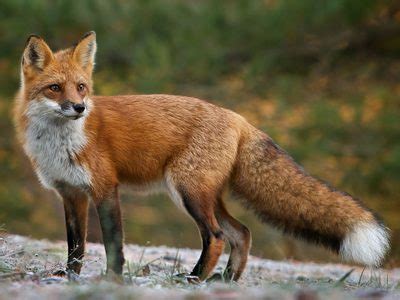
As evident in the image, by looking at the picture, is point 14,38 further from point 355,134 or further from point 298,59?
point 355,134

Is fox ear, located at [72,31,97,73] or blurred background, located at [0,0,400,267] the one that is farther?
blurred background, located at [0,0,400,267]

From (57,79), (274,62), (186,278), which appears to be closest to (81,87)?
(57,79)

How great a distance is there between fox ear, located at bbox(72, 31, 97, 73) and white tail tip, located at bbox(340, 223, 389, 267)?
2599 mm

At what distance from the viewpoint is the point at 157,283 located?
16.6 feet

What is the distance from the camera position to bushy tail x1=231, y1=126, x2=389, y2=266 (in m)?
5.79

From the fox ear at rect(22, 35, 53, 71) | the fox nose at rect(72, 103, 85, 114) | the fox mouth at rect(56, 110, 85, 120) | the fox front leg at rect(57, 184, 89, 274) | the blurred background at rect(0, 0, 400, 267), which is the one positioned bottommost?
the fox front leg at rect(57, 184, 89, 274)

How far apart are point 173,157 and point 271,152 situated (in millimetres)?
856

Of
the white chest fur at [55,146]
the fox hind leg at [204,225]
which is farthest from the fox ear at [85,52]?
the fox hind leg at [204,225]

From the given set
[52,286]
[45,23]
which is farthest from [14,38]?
[52,286]

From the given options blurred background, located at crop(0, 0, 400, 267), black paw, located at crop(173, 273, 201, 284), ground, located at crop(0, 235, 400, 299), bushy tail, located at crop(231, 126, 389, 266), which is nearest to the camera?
ground, located at crop(0, 235, 400, 299)

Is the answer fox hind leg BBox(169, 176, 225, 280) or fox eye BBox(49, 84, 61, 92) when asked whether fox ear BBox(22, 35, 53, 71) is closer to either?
fox eye BBox(49, 84, 61, 92)

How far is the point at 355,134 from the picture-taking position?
40.2ft

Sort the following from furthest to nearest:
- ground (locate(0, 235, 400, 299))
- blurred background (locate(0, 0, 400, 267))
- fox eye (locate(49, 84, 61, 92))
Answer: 1. blurred background (locate(0, 0, 400, 267))
2. fox eye (locate(49, 84, 61, 92))
3. ground (locate(0, 235, 400, 299))

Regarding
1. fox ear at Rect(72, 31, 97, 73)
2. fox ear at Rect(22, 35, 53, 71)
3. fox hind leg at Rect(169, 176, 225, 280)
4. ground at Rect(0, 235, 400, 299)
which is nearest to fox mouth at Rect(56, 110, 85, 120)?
fox ear at Rect(22, 35, 53, 71)
